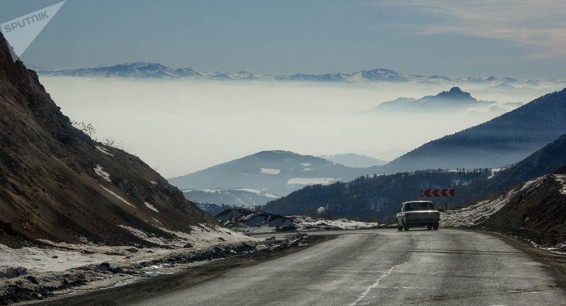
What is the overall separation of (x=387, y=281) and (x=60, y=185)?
66.4 feet

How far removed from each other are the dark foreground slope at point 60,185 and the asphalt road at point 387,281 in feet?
27.7

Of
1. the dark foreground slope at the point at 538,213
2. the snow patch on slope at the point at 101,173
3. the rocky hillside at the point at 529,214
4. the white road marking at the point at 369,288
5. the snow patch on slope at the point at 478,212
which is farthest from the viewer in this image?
the snow patch on slope at the point at 478,212

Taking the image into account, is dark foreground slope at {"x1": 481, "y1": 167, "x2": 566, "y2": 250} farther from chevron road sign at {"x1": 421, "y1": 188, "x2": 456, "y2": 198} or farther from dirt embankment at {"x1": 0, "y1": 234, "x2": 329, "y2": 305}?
dirt embankment at {"x1": 0, "y1": 234, "x2": 329, "y2": 305}

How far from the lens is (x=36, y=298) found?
2095 centimetres

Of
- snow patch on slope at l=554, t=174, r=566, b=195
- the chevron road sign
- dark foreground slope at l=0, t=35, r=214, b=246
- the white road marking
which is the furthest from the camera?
the chevron road sign

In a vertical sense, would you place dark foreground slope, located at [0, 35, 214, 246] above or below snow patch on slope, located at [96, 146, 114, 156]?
below

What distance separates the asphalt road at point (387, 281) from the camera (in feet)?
63.7

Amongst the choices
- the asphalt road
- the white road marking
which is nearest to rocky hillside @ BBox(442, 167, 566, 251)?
the asphalt road

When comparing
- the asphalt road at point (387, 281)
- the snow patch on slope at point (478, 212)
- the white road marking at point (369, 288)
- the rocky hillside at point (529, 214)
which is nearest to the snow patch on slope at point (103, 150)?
the asphalt road at point (387, 281)

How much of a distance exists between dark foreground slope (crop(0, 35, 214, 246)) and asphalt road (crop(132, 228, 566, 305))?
844 centimetres

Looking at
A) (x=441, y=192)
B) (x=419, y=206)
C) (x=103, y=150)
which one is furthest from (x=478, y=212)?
(x=103, y=150)

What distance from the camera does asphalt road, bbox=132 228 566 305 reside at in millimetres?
19422

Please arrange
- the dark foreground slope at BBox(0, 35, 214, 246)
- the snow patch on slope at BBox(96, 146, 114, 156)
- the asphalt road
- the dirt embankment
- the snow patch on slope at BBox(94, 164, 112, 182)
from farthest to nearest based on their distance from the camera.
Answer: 1. the snow patch on slope at BBox(96, 146, 114, 156)
2. the snow patch on slope at BBox(94, 164, 112, 182)
3. the dark foreground slope at BBox(0, 35, 214, 246)
4. the dirt embankment
5. the asphalt road

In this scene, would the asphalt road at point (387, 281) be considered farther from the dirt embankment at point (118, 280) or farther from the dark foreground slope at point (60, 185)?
the dark foreground slope at point (60, 185)
